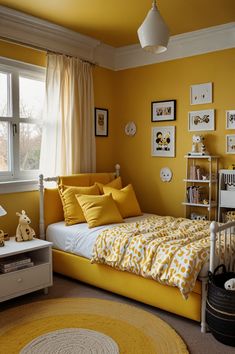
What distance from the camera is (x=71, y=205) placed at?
367 centimetres

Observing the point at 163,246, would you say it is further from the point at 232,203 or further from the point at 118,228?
the point at 232,203

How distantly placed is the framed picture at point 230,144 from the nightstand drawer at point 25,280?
2246mm

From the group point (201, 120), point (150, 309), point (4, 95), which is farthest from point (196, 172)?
point (4, 95)

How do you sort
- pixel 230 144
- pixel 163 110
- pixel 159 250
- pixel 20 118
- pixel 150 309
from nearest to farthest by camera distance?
1. pixel 159 250
2. pixel 150 309
3. pixel 20 118
4. pixel 230 144
5. pixel 163 110

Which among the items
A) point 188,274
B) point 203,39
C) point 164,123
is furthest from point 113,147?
point 188,274

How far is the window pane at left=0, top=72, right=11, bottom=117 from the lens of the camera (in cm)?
357

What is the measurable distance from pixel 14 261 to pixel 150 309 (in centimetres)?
124

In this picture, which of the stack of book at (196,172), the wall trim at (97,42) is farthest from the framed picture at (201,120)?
the wall trim at (97,42)

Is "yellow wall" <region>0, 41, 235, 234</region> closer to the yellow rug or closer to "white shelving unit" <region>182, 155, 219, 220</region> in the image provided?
"white shelving unit" <region>182, 155, 219, 220</region>

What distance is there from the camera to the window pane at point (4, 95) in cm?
357

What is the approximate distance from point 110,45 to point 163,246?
288 centimetres

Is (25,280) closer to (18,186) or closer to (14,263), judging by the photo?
(14,263)

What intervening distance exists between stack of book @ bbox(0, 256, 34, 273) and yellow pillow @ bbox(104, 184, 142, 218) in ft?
3.87

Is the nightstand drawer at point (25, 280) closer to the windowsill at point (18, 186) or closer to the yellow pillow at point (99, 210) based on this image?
the yellow pillow at point (99, 210)
